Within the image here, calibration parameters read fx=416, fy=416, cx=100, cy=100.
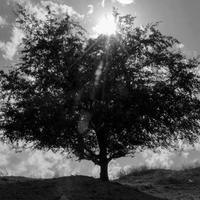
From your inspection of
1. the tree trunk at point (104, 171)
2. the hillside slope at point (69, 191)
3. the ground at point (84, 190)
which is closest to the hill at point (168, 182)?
the ground at point (84, 190)

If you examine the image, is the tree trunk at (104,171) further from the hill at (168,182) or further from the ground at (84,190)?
the hill at (168,182)

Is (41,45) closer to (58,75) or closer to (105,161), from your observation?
(58,75)

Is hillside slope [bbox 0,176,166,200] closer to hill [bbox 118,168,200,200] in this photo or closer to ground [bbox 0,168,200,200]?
ground [bbox 0,168,200,200]

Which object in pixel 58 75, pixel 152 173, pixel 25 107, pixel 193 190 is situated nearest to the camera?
pixel 25 107

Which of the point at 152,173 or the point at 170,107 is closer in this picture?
the point at 170,107

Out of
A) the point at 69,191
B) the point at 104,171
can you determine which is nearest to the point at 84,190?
the point at 69,191

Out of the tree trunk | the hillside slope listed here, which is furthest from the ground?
the tree trunk

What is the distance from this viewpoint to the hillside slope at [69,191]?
17.9m

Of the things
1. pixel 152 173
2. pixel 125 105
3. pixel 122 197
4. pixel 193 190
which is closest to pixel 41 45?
pixel 125 105

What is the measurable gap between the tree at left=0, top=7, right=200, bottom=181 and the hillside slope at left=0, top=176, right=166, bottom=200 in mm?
2650

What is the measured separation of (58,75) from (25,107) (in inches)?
109

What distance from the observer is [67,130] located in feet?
70.5

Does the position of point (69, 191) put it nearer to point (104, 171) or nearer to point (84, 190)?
point (84, 190)

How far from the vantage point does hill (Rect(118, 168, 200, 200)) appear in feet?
78.4
